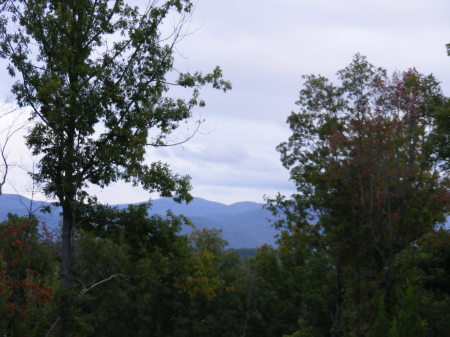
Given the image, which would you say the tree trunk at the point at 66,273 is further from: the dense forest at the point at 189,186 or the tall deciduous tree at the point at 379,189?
the tall deciduous tree at the point at 379,189

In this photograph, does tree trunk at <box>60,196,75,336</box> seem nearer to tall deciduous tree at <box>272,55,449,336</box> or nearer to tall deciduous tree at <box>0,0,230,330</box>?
tall deciduous tree at <box>0,0,230,330</box>

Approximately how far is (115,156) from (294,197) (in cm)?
1377

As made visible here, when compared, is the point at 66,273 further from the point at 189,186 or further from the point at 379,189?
the point at 379,189

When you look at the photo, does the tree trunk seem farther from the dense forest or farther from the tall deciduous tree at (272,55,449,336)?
the tall deciduous tree at (272,55,449,336)

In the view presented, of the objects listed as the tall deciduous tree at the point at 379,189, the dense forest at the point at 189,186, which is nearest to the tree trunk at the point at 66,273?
the dense forest at the point at 189,186

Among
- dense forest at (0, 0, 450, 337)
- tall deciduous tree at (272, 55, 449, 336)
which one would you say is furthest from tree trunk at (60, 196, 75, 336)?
tall deciduous tree at (272, 55, 449, 336)

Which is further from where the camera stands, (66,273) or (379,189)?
(379,189)

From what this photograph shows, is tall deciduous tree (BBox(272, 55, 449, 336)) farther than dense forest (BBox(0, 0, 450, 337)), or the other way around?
tall deciduous tree (BBox(272, 55, 449, 336))

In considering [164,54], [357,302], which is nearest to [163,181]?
[164,54]

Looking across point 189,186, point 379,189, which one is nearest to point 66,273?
point 189,186

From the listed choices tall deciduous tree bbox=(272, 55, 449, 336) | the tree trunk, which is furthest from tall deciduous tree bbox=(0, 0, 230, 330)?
tall deciduous tree bbox=(272, 55, 449, 336)

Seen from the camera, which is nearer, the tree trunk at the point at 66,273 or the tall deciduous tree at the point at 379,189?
the tree trunk at the point at 66,273

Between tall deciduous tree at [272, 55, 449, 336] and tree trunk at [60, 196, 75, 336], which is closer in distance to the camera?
tree trunk at [60, 196, 75, 336]

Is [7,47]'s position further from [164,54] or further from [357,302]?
[357,302]
